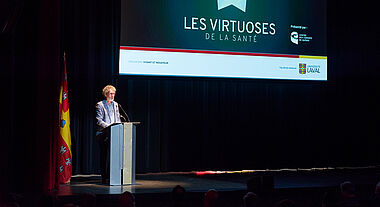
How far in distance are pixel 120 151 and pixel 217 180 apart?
1.35 metres

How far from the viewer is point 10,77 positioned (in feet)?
18.5

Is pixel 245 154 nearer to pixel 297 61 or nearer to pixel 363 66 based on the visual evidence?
pixel 297 61

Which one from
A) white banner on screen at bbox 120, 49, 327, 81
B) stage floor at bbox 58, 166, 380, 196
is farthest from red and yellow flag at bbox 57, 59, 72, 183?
white banner on screen at bbox 120, 49, 327, 81

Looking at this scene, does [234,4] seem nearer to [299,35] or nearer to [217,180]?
[299,35]

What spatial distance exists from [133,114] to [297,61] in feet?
7.86

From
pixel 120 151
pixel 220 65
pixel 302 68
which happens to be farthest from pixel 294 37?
pixel 120 151

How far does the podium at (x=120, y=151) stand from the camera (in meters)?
5.34

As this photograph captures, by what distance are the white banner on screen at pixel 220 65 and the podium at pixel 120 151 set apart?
1.22 m

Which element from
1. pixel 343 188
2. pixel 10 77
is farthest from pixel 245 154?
pixel 343 188

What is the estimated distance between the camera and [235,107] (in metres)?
7.55

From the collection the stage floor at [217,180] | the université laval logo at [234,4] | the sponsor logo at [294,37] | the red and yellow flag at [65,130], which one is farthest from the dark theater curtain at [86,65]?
the sponsor logo at [294,37]

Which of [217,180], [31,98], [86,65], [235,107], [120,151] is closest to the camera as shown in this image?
[120,151]

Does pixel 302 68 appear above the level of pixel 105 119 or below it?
above

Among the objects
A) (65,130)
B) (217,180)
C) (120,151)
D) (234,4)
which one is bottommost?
(217,180)
